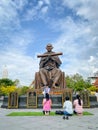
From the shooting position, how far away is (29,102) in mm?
17625

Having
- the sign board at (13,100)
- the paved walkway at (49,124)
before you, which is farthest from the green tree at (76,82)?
the paved walkway at (49,124)

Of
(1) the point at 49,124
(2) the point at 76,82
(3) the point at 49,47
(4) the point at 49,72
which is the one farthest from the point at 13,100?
(2) the point at 76,82

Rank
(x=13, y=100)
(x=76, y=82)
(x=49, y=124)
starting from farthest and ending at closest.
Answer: (x=76, y=82), (x=13, y=100), (x=49, y=124)

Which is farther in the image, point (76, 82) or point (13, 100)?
point (76, 82)

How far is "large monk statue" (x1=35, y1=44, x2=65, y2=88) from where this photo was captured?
65.5 feet

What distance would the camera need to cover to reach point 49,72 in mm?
20344

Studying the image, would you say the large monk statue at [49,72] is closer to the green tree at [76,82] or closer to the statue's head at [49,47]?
the statue's head at [49,47]

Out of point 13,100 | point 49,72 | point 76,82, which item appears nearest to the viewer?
point 13,100

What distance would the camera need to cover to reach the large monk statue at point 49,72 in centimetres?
1995

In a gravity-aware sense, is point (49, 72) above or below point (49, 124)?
above

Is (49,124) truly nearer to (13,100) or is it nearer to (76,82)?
(13,100)

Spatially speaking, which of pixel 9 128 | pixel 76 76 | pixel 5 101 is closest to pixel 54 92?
pixel 5 101

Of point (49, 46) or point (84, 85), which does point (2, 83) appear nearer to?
point (84, 85)

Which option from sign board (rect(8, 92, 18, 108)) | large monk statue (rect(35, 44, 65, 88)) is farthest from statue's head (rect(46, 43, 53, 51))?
sign board (rect(8, 92, 18, 108))
